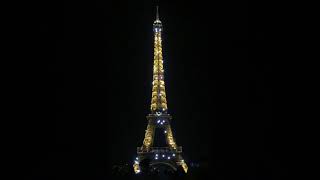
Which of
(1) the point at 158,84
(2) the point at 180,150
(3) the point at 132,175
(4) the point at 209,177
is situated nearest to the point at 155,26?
(1) the point at 158,84

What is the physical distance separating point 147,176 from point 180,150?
24.0 meters

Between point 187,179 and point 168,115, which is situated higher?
point 168,115

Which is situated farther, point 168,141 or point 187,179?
point 168,141

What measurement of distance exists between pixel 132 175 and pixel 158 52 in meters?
27.3

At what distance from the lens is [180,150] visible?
45.1 metres

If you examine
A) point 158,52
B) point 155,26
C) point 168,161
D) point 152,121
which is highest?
point 155,26

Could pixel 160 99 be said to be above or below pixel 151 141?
above

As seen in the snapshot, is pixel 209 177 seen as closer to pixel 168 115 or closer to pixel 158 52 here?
pixel 168 115

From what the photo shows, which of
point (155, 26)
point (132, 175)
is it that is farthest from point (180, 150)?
point (132, 175)

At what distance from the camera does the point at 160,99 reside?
4700 centimetres

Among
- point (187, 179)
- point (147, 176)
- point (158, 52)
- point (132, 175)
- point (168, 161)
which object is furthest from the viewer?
point (158, 52)

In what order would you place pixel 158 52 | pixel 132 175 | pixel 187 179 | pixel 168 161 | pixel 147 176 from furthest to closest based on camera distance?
1. pixel 158 52
2. pixel 168 161
3. pixel 132 175
4. pixel 147 176
5. pixel 187 179

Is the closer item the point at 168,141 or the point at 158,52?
the point at 168,141

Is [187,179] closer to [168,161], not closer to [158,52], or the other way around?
[168,161]
